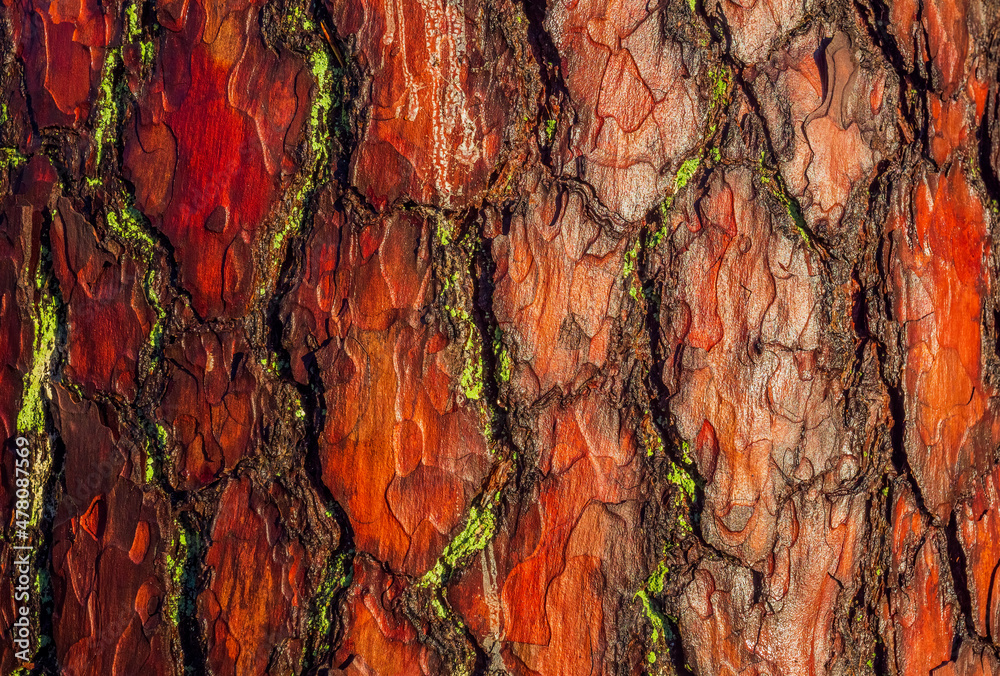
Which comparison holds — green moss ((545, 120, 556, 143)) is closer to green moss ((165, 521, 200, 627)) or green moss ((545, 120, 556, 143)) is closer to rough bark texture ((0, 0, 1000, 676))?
rough bark texture ((0, 0, 1000, 676))

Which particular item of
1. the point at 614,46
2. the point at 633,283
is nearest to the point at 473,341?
the point at 633,283

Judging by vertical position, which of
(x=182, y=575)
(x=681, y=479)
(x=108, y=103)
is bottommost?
(x=182, y=575)

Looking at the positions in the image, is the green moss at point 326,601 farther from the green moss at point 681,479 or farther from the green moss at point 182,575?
the green moss at point 681,479

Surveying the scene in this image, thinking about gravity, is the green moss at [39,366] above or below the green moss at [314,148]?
below

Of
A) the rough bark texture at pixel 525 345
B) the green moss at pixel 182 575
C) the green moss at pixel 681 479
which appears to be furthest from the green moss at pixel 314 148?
the green moss at pixel 681 479

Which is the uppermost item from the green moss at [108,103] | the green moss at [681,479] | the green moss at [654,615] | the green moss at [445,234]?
the green moss at [108,103]

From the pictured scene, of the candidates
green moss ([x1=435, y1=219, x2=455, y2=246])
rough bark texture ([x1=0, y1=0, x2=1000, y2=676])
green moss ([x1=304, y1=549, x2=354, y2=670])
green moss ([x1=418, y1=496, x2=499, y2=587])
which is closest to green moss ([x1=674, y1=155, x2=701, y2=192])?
rough bark texture ([x1=0, y1=0, x2=1000, y2=676])

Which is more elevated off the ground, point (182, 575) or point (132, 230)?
point (132, 230)

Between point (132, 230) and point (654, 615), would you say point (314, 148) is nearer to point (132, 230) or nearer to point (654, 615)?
point (132, 230)

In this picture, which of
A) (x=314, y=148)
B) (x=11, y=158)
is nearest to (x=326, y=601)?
(x=314, y=148)
